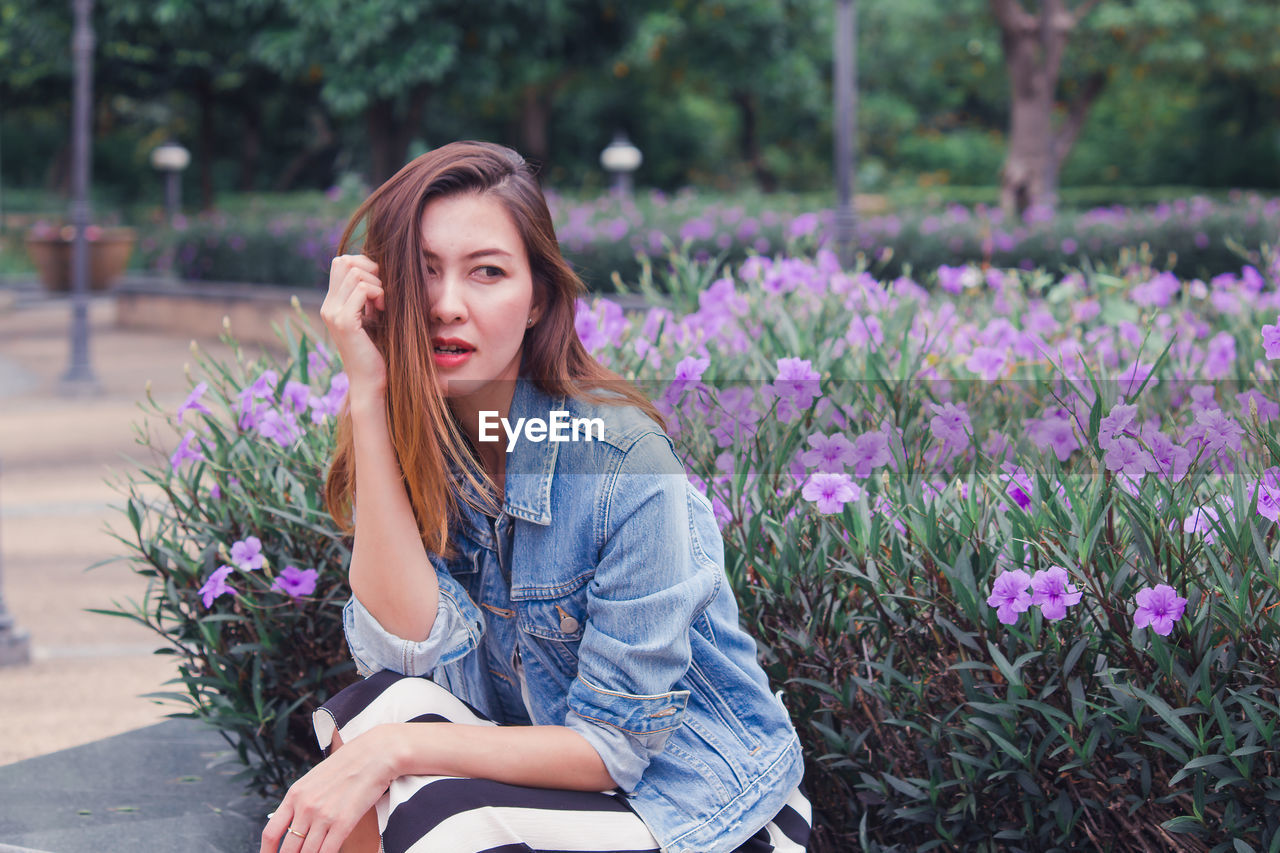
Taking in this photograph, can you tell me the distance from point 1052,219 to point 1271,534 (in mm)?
10610

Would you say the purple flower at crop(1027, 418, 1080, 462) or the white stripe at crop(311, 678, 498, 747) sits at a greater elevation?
the purple flower at crop(1027, 418, 1080, 462)

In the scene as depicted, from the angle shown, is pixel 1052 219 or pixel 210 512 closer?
pixel 210 512

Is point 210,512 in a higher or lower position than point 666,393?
lower

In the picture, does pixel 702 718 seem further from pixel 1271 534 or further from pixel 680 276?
pixel 680 276

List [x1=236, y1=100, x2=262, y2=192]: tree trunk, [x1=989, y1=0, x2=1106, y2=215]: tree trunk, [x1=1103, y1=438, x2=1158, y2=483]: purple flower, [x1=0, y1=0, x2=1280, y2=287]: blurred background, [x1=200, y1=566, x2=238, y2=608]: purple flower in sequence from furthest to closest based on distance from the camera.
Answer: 1. [x1=236, y1=100, x2=262, y2=192]: tree trunk
2. [x1=0, y1=0, x2=1280, y2=287]: blurred background
3. [x1=989, y1=0, x2=1106, y2=215]: tree trunk
4. [x1=200, y1=566, x2=238, y2=608]: purple flower
5. [x1=1103, y1=438, x2=1158, y2=483]: purple flower

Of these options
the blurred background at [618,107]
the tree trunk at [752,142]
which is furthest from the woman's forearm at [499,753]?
the tree trunk at [752,142]

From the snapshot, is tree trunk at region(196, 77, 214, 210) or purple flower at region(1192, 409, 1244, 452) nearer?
purple flower at region(1192, 409, 1244, 452)

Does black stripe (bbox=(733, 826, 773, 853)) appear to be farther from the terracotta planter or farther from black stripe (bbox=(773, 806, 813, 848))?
the terracotta planter

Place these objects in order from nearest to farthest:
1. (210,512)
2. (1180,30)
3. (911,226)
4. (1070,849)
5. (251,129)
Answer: (1070,849), (210,512), (911,226), (1180,30), (251,129)

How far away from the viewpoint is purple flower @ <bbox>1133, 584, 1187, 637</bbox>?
1.76 m

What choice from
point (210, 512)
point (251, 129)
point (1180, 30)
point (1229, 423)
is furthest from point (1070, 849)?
point (251, 129)

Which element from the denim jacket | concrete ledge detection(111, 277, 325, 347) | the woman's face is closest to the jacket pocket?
the denim jacket

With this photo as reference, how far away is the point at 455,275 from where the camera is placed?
1.87m

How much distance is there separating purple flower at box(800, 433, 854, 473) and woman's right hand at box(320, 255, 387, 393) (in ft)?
2.54
